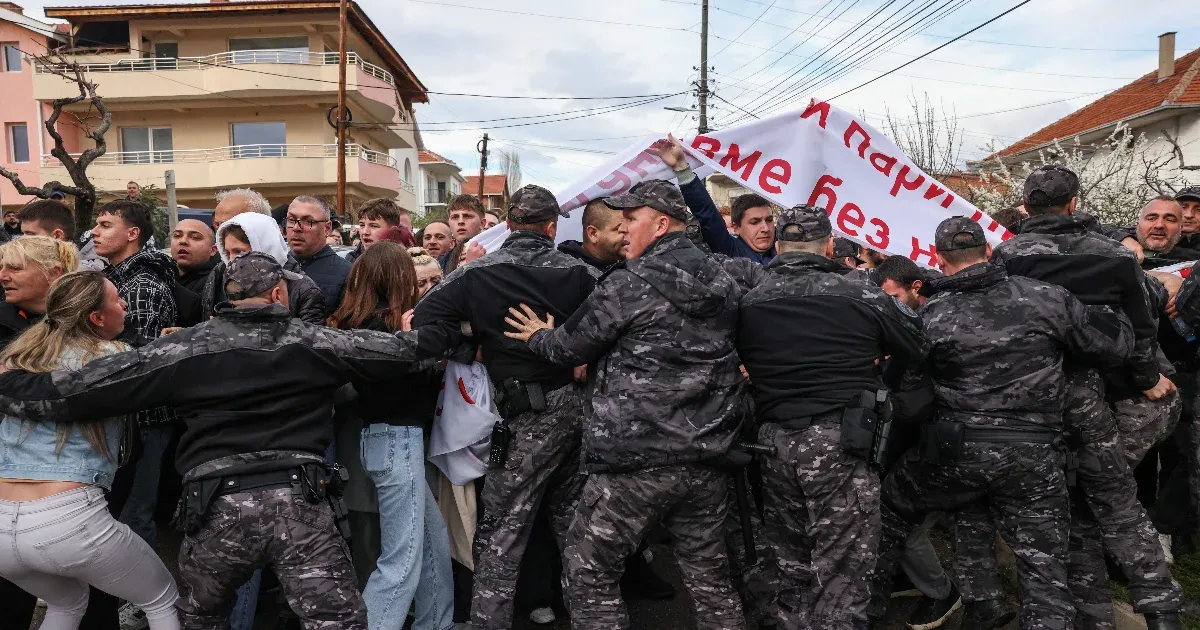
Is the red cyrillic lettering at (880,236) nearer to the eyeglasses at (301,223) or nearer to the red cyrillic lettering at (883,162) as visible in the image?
the red cyrillic lettering at (883,162)

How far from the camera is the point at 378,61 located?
3381 centimetres

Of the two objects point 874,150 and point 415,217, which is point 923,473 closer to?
point 874,150

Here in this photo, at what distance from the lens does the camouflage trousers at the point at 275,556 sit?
289cm

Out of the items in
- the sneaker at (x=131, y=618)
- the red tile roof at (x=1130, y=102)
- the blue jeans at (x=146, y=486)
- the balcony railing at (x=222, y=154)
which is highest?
the red tile roof at (x=1130, y=102)

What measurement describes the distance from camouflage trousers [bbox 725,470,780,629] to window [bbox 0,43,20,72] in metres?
37.2

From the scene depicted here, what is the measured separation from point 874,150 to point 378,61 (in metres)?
32.5

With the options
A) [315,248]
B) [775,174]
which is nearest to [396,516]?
[315,248]

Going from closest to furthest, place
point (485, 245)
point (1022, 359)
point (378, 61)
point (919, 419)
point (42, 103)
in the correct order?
point (1022, 359)
point (919, 419)
point (485, 245)
point (42, 103)
point (378, 61)

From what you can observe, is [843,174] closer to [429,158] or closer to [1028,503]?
[1028,503]

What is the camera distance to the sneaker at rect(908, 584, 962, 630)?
422cm

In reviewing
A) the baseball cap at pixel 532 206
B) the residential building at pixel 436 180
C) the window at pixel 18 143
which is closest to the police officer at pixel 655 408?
the baseball cap at pixel 532 206

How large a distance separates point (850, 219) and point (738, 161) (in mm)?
823

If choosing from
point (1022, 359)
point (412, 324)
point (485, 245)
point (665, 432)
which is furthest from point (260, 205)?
point (1022, 359)

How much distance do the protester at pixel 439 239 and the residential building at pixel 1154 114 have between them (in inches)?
646
